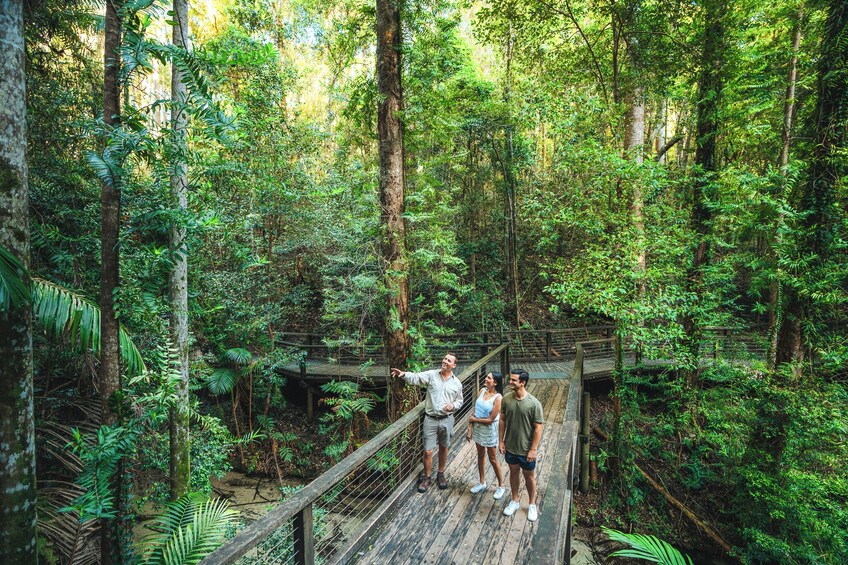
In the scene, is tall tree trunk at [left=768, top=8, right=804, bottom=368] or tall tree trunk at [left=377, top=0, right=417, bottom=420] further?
tall tree trunk at [left=377, top=0, right=417, bottom=420]

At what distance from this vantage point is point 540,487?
14.6 feet

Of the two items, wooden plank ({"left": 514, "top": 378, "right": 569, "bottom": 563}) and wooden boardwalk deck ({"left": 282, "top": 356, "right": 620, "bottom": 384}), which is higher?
wooden plank ({"left": 514, "top": 378, "right": 569, "bottom": 563})

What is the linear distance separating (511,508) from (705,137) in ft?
23.9

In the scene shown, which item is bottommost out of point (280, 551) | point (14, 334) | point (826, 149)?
point (280, 551)

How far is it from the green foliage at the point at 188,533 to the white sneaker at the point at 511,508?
3.05 m

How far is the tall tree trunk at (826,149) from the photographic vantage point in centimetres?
504

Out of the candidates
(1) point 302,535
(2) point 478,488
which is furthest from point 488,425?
(1) point 302,535

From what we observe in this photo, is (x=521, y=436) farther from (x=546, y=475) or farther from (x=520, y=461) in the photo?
(x=546, y=475)

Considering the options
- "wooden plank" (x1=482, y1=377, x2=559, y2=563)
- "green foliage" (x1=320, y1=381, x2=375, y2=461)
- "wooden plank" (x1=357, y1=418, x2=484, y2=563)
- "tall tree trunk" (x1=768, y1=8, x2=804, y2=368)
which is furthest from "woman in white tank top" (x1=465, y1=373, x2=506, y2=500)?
"tall tree trunk" (x1=768, y1=8, x2=804, y2=368)

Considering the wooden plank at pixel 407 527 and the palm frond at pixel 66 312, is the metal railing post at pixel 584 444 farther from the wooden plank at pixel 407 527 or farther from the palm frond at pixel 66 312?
the palm frond at pixel 66 312

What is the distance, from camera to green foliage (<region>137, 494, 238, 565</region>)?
3.72 metres

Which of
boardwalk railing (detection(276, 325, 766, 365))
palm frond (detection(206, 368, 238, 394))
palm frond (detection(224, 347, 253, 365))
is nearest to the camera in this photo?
palm frond (detection(224, 347, 253, 365))

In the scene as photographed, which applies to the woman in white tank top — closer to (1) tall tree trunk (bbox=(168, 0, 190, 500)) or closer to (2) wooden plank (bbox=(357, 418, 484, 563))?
(2) wooden plank (bbox=(357, 418, 484, 563))

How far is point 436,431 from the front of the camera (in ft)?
13.7
